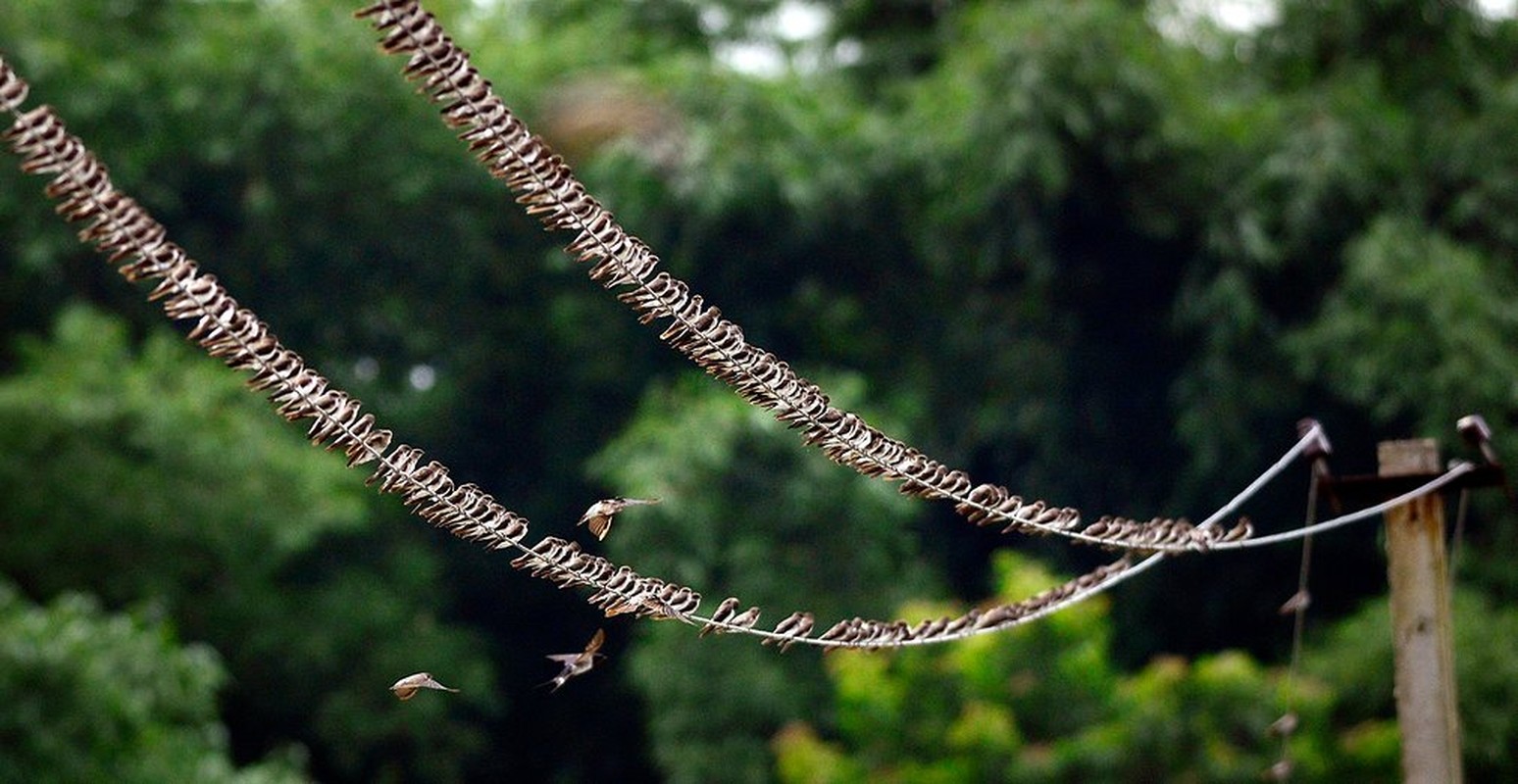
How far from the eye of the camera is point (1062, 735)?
700 cm

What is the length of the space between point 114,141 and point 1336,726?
614 cm

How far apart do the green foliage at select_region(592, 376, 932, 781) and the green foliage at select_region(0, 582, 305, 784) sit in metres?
1.94

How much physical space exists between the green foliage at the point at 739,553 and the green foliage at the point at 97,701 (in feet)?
6.38

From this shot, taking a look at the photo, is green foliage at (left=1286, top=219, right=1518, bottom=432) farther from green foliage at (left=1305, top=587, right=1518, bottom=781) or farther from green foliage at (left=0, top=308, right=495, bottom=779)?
green foliage at (left=0, top=308, right=495, bottom=779)

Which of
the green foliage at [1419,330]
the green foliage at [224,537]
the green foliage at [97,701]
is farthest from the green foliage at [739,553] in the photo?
the green foliage at [1419,330]

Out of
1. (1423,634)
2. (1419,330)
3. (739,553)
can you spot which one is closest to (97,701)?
(739,553)

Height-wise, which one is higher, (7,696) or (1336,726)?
(1336,726)

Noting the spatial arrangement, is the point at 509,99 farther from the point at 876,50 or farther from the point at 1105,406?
the point at 1105,406

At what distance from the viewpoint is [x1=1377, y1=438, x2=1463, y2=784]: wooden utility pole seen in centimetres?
246

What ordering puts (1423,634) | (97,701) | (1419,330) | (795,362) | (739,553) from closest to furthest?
(1423,634) < (97,701) < (1419,330) < (739,553) < (795,362)

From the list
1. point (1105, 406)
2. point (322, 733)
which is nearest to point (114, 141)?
point (322, 733)

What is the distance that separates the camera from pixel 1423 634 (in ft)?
8.15

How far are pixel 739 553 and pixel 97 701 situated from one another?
9.60 ft

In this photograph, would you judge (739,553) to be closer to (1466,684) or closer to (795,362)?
(795,362)
